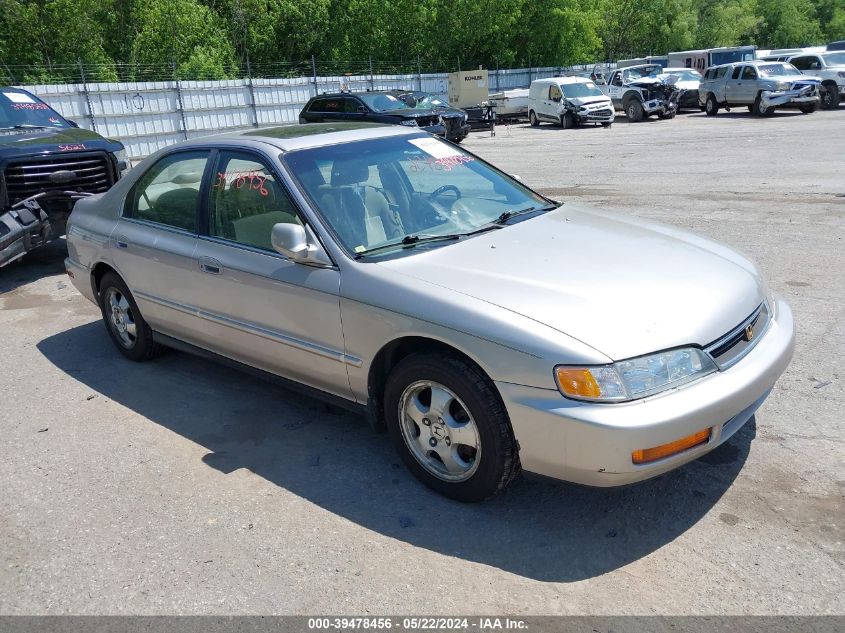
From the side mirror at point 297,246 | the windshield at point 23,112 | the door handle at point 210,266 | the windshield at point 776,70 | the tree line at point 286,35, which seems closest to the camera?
the side mirror at point 297,246

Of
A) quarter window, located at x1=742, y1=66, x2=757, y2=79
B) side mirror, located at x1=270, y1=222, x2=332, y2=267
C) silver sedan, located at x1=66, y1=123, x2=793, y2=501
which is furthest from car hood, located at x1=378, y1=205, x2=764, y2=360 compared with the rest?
quarter window, located at x1=742, y1=66, x2=757, y2=79

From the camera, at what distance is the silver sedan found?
3.08m

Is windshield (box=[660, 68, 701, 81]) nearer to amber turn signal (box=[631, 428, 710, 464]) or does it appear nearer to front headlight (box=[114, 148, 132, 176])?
front headlight (box=[114, 148, 132, 176])

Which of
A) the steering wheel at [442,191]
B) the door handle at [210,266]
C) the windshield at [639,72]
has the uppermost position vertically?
the steering wheel at [442,191]

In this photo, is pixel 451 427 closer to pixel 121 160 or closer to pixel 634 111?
pixel 121 160

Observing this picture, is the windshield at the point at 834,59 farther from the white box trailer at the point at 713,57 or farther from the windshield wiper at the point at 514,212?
the windshield wiper at the point at 514,212

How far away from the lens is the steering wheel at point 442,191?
438 centimetres

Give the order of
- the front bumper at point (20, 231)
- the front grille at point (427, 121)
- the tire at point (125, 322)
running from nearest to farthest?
the tire at point (125, 322), the front bumper at point (20, 231), the front grille at point (427, 121)

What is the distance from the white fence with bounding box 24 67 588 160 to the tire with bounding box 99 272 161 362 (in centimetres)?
1695

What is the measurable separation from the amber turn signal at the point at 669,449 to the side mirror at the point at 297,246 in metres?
1.76

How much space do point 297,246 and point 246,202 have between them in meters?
0.80

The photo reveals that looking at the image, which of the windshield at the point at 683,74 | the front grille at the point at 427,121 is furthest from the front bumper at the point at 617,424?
the windshield at the point at 683,74

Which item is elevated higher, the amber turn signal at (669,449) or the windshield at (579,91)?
the amber turn signal at (669,449)

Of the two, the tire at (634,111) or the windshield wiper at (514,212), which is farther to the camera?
the tire at (634,111)
